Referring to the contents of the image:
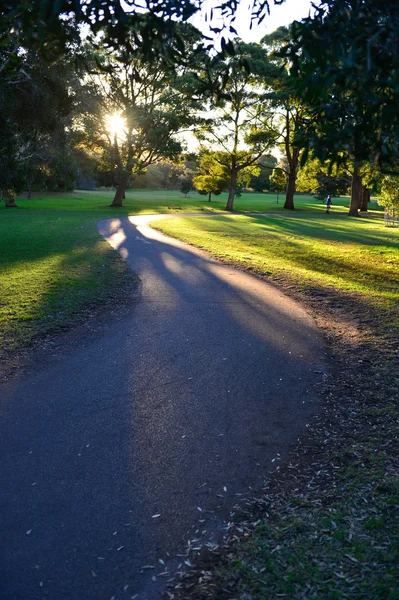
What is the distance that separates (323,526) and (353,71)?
3.09 meters

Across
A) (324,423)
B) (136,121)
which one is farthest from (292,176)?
(324,423)

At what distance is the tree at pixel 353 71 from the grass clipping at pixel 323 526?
8.44 ft

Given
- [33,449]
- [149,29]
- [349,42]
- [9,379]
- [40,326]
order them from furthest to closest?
1. [40,326]
2. [9,379]
3. [33,449]
4. [149,29]
5. [349,42]

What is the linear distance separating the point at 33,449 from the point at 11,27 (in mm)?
3469

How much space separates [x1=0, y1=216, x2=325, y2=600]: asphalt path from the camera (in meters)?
3.66

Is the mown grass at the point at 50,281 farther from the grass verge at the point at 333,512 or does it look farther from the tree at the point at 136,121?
the tree at the point at 136,121

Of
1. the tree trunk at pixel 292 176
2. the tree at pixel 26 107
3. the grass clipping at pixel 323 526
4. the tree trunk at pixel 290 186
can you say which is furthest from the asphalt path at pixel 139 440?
the tree trunk at pixel 290 186

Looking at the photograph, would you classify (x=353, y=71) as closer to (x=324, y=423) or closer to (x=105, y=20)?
(x=105, y=20)

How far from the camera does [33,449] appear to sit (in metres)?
5.05

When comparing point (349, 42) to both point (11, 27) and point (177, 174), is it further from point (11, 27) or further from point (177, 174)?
point (177, 174)

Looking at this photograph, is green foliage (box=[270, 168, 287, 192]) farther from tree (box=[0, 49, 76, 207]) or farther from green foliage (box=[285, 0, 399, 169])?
green foliage (box=[285, 0, 399, 169])

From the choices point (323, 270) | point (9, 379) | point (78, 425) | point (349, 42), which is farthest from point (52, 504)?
point (323, 270)

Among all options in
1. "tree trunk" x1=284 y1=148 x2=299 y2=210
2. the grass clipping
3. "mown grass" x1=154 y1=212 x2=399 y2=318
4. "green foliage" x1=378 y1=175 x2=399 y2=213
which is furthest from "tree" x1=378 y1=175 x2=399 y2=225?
"tree trunk" x1=284 y1=148 x2=299 y2=210

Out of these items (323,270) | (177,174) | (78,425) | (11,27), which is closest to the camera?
(11,27)
